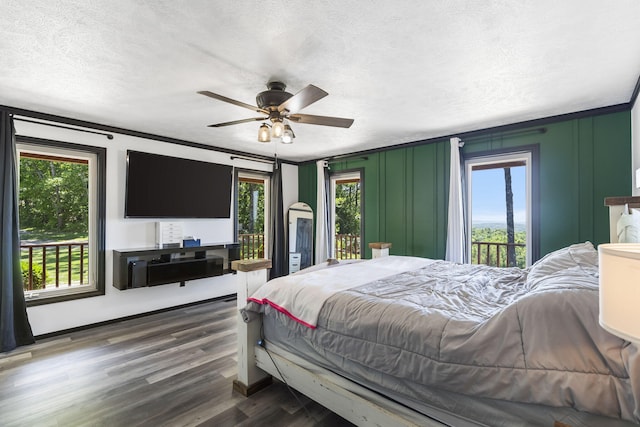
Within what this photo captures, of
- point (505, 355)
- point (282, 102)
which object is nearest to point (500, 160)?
point (282, 102)

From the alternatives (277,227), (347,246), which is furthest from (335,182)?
(347,246)

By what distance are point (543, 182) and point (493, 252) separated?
4.21ft

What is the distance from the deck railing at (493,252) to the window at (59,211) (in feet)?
16.6

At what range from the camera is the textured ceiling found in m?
1.62

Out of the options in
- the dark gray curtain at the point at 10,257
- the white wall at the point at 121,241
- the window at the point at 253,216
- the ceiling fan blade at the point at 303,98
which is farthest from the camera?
the window at the point at 253,216

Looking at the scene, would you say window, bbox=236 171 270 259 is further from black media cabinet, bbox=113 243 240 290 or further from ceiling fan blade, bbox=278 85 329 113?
ceiling fan blade, bbox=278 85 329 113

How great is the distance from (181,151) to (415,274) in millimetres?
3674

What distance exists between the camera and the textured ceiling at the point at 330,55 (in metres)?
1.62

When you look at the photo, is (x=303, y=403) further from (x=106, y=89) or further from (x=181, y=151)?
(x=181, y=151)

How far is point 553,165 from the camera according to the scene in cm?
334

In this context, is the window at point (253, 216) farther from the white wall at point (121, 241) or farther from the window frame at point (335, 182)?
the window frame at point (335, 182)

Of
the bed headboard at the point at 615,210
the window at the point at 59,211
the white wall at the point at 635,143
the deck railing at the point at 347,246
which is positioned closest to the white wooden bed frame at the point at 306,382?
the bed headboard at the point at 615,210

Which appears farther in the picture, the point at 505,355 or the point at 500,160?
the point at 500,160

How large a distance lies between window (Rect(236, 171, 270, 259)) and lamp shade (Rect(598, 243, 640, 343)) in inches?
199
